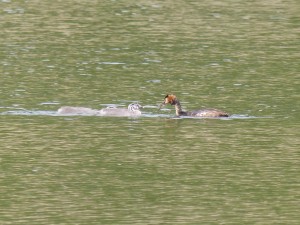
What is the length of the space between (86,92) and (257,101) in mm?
4073

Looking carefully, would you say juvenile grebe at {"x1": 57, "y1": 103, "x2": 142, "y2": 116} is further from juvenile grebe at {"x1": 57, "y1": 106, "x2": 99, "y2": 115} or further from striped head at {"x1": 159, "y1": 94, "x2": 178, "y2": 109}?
striped head at {"x1": 159, "y1": 94, "x2": 178, "y2": 109}

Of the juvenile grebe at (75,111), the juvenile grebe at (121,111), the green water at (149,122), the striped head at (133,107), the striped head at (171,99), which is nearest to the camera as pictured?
the green water at (149,122)

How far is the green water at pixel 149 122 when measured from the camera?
18.3 metres

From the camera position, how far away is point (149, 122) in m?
25.2

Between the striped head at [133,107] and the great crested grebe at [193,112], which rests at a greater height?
the striped head at [133,107]

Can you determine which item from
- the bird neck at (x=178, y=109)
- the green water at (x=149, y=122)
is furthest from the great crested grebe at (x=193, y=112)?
the green water at (x=149, y=122)

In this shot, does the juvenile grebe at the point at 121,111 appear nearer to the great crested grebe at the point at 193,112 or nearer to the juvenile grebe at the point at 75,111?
the juvenile grebe at the point at 75,111

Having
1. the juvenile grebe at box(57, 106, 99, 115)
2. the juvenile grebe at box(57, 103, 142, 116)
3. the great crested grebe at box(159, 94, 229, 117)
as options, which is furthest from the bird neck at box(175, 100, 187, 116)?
the juvenile grebe at box(57, 106, 99, 115)

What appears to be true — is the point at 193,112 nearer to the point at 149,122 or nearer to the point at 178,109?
the point at 178,109

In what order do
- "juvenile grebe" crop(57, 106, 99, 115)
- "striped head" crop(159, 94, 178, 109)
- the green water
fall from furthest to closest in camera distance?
"striped head" crop(159, 94, 178, 109) < "juvenile grebe" crop(57, 106, 99, 115) < the green water

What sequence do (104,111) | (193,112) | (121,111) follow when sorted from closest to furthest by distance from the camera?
(104,111) < (121,111) < (193,112)

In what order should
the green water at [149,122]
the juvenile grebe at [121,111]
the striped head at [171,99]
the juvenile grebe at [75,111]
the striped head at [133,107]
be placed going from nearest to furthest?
the green water at [149,122] → the juvenile grebe at [75,111] → the juvenile grebe at [121,111] → the striped head at [133,107] → the striped head at [171,99]

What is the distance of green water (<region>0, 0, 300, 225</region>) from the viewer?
18.3 meters

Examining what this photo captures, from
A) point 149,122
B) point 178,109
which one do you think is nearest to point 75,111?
point 149,122
